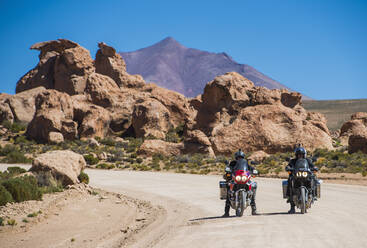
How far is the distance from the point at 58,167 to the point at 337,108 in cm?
12503

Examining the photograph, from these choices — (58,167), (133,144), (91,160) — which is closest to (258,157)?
(91,160)

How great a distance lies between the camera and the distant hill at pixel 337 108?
11304 centimetres

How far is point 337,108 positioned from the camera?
134375 millimetres

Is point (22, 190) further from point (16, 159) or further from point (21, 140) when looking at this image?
point (21, 140)

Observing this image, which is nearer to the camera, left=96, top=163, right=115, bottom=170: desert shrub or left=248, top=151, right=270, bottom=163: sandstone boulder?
left=248, top=151, right=270, bottom=163: sandstone boulder

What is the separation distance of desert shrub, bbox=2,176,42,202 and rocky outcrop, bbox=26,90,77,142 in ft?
115

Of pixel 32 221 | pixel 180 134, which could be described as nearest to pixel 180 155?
pixel 180 134

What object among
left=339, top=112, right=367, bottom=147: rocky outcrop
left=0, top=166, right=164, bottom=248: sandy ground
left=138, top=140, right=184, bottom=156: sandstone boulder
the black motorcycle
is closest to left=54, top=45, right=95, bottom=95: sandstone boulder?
left=138, top=140, right=184, bottom=156: sandstone boulder

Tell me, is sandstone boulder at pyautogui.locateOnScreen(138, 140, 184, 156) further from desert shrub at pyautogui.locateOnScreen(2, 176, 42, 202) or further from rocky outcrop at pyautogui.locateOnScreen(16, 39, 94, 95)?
rocky outcrop at pyautogui.locateOnScreen(16, 39, 94, 95)

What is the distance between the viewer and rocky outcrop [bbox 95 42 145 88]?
69.6 meters

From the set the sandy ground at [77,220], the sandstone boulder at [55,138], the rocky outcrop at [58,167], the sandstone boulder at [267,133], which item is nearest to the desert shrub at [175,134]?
the sandstone boulder at [267,133]

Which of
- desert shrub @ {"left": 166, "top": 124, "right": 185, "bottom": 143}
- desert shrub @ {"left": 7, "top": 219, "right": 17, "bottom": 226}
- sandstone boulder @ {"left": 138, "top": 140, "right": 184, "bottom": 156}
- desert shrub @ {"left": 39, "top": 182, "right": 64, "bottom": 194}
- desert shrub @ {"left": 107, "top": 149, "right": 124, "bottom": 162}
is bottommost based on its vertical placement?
desert shrub @ {"left": 7, "top": 219, "right": 17, "bottom": 226}

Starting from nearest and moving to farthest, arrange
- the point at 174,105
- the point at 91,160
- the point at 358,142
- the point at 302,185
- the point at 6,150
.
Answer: the point at 302,185 < the point at 358,142 < the point at 91,160 < the point at 6,150 < the point at 174,105

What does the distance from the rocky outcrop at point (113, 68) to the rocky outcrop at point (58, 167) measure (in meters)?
48.2
